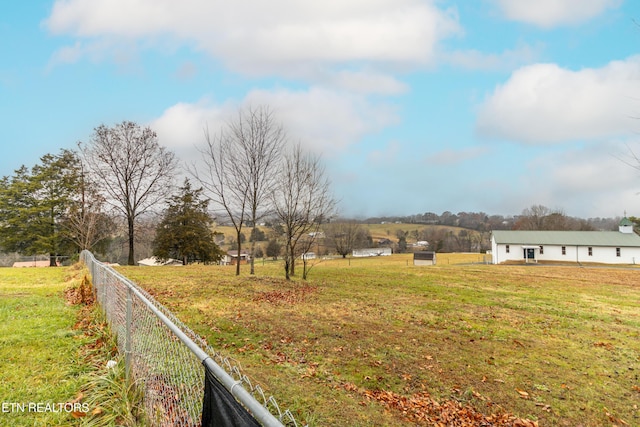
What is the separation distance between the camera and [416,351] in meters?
7.03

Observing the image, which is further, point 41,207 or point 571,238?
point 571,238

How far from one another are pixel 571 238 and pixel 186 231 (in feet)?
162

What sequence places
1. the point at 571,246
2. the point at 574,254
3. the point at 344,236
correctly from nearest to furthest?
the point at 574,254
the point at 571,246
the point at 344,236

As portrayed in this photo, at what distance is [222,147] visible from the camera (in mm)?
17734

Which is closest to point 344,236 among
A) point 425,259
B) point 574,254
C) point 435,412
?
point 425,259

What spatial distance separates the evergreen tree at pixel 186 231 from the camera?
35.8 meters

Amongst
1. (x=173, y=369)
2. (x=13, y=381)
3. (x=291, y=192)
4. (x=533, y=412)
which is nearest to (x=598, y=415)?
(x=533, y=412)

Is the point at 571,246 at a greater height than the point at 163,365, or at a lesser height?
lesser

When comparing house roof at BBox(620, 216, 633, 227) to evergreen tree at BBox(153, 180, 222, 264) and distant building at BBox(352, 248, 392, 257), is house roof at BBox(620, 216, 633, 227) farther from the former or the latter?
evergreen tree at BBox(153, 180, 222, 264)

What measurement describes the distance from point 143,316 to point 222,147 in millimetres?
15403

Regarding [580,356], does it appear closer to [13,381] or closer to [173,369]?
[173,369]

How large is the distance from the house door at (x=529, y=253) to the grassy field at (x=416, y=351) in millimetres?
34683

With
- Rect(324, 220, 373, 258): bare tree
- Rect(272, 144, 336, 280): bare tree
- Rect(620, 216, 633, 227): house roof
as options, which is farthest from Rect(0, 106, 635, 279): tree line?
Rect(620, 216, 633, 227): house roof

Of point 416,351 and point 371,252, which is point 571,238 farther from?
point 416,351
